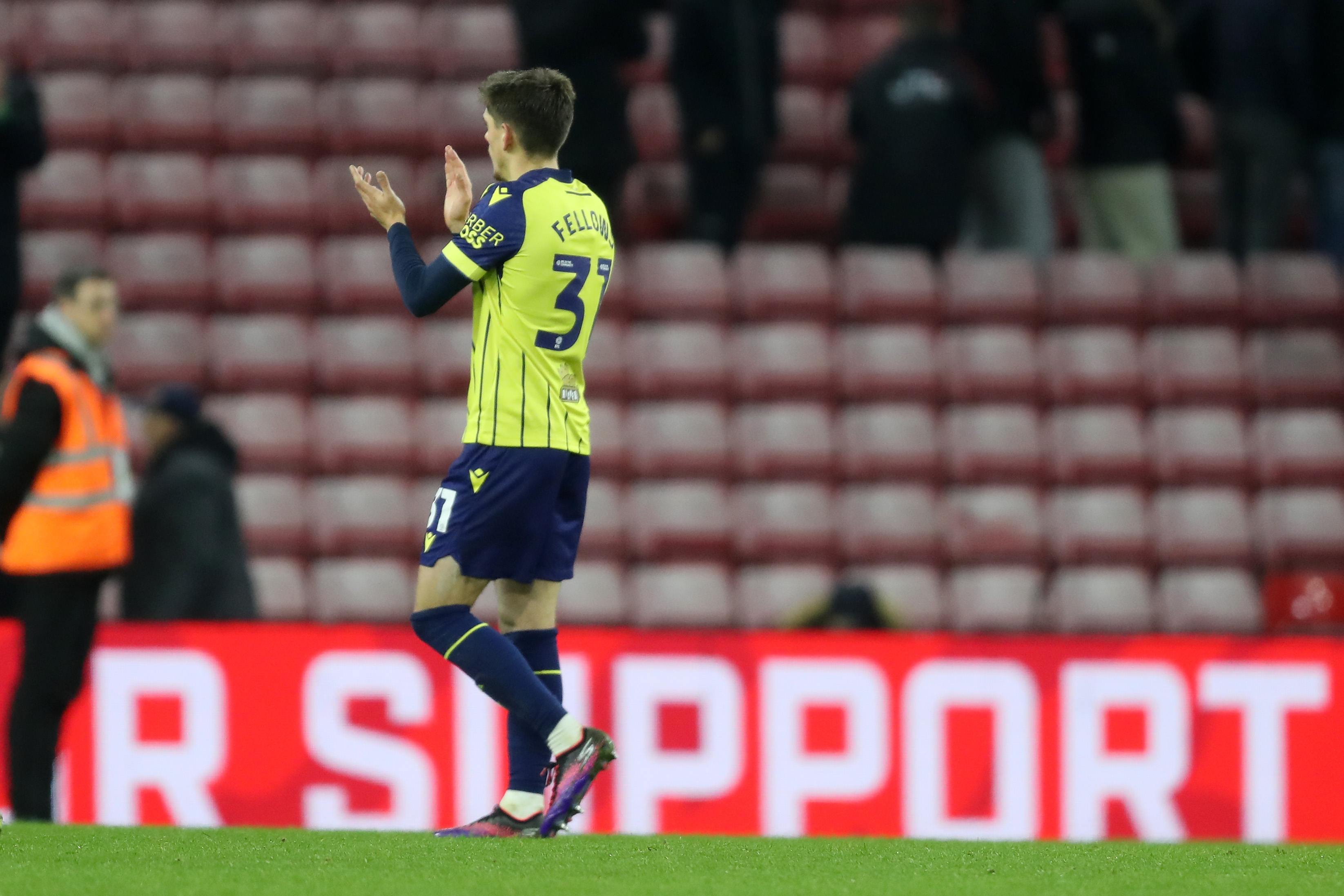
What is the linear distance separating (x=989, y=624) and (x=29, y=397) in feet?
13.1

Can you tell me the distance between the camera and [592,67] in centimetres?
843

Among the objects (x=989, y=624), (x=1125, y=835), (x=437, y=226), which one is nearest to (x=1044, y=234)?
(x=989, y=624)

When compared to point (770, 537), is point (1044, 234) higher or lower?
higher

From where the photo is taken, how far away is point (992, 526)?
27.4ft

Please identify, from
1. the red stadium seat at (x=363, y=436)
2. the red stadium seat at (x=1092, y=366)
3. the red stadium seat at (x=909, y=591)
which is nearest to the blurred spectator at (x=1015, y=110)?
the red stadium seat at (x=1092, y=366)

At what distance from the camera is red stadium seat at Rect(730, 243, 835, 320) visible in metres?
8.92

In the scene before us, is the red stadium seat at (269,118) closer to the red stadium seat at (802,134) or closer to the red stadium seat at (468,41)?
the red stadium seat at (468,41)

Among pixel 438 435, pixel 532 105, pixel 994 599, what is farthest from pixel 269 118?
pixel 532 105

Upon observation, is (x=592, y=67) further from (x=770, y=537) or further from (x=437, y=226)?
(x=770, y=537)

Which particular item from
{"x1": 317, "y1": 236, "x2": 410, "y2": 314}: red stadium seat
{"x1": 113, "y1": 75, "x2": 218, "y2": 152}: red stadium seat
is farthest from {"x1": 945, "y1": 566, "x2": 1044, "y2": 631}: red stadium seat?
{"x1": 113, "y1": 75, "x2": 218, "y2": 152}: red stadium seat

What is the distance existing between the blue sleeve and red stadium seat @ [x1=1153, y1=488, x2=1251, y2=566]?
16.2 feet

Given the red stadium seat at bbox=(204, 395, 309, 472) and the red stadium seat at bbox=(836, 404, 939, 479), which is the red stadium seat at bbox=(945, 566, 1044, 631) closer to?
the red stadium seat at bbox=(836, 404, 939, 479)

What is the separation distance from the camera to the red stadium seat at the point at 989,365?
28.8 ft

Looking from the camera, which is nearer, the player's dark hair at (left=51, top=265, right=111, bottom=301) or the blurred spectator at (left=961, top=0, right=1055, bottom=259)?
the player's dark hair at (left=51, top=265, right=111, bottom=301)
